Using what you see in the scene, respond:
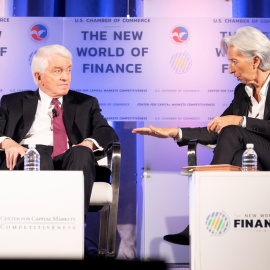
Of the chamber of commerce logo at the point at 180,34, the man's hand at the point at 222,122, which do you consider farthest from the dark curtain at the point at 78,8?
the man's hand at the point at 222,122

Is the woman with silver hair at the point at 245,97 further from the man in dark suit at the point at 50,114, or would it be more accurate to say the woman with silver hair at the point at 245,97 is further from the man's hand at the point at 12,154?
the man's hand at the point at 12,154

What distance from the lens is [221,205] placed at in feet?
7.56

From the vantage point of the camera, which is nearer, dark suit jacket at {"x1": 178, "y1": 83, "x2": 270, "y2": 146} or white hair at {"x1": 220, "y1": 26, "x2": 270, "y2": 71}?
dark suit jacket at {"x1": 178, "y1": 83, "x2": 270, "y2": 146}

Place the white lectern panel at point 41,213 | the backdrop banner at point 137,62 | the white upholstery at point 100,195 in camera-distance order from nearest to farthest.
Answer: the white lectern panel at point 41,213
the white upholstery at point 100,195
the backdrop banner at point 137,62

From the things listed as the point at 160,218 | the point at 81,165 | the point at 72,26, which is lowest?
the point at 160,218

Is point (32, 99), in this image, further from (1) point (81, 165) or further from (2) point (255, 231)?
(2) point (255, 231)

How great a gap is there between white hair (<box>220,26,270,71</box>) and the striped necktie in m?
1.25

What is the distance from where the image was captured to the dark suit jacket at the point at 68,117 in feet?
11.2

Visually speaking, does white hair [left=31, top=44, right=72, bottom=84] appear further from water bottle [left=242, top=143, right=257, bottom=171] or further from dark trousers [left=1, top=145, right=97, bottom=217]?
water bottle [left=242, top=143, right=257, bottom=171]

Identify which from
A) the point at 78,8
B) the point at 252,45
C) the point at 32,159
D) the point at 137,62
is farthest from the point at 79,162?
the point at 78,8

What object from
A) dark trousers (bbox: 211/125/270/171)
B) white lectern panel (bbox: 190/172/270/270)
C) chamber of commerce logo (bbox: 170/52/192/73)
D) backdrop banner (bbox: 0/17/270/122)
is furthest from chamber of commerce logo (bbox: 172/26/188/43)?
white lectern panel (bbox: 190/172/270/270)

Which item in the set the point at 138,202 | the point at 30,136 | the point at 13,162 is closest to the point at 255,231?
the point at 13,162

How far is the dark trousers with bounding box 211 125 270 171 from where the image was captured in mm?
2760

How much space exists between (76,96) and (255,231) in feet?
5.96
